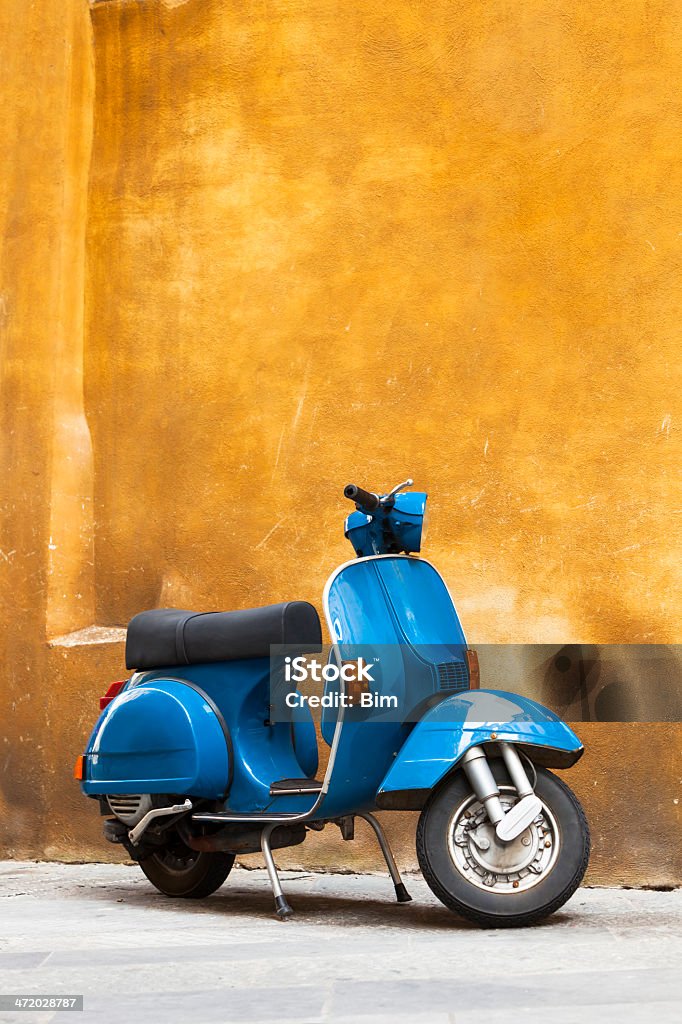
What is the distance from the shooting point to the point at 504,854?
148 inches

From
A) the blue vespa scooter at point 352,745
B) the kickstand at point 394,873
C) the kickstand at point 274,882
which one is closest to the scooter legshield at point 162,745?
the blue vespa scooter at point 352,745

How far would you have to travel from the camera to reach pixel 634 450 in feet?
17.1

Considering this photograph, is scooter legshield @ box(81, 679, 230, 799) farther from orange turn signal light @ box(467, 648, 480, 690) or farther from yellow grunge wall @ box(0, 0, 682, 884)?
yellow grunge wall @ box(0, 0, 682, 884)

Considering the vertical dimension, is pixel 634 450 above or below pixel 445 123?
below

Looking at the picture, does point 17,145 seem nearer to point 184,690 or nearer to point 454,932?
point 184,690

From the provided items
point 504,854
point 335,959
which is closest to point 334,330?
point 504,854

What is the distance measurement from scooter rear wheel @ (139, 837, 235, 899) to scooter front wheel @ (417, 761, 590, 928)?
3.51ft

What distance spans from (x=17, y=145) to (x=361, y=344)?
2115 mm

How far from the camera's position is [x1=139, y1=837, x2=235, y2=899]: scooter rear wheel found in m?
4.56

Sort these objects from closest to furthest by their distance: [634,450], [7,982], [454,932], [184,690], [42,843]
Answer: [7,982], [454,932], [184,690], [634,450], [42,843]

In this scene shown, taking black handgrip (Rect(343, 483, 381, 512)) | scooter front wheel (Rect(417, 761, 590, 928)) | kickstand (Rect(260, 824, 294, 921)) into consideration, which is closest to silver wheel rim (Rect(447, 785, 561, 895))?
scooter front wheel (Rect(417, 761, 590, 928))

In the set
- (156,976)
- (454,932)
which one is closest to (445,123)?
(454,932)

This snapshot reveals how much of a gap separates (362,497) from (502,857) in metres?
1.23

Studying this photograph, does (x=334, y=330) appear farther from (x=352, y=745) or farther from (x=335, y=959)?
(x=335, y=959)
